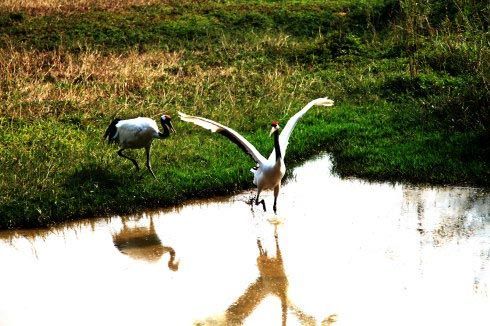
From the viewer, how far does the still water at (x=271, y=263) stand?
23.9 ft

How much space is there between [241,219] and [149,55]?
8.82 meters

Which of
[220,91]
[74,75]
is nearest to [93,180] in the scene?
[220,91]

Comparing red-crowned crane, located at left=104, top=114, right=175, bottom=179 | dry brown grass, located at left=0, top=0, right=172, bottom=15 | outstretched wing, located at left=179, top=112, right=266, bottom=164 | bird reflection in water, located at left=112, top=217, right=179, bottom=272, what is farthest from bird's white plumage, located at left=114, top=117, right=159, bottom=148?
dry brown grass, located at left=0, top=0, right=172, bottom=15

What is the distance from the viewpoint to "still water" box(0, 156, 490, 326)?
23.9 ft

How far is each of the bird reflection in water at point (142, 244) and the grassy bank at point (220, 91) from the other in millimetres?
687

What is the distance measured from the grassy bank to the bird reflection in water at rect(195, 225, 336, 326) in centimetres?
248

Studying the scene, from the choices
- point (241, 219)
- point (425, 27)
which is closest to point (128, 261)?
point (241, 219)

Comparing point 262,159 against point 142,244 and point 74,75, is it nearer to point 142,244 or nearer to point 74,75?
point 142,244

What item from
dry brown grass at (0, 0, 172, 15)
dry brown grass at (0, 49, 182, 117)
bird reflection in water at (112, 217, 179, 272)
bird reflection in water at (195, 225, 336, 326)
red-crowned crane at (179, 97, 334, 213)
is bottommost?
bird reflection in water at (195, 225, 336, 326)

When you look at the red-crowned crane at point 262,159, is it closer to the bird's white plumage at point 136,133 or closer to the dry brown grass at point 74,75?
the bird's white plumage at point 136,133

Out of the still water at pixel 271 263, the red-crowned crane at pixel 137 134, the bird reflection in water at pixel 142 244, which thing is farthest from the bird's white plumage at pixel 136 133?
the bird reflection in water at pixel 142 244

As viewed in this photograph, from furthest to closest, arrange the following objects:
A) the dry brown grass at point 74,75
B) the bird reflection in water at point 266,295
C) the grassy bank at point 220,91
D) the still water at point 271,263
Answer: the dry brown grass at point 74,75
the grassy bank at point 220,91
the still water at point 271,263
the bird reflection in water at point 266,295

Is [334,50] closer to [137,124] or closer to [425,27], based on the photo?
[425,27]

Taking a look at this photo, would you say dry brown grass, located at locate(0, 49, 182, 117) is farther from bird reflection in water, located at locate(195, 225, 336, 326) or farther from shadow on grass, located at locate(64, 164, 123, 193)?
bird reflection in water, located at locate(195, 225, 336, 326)
